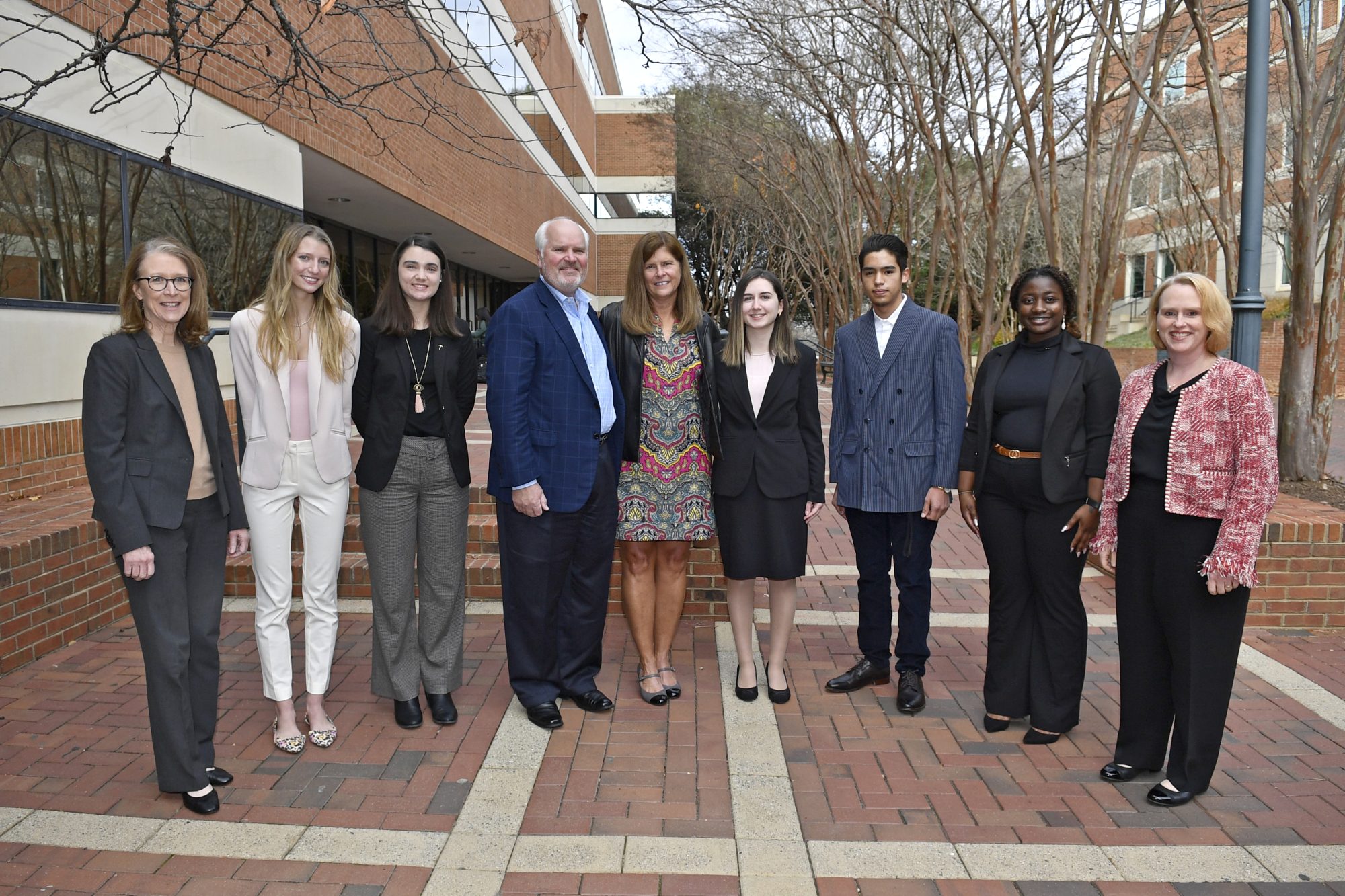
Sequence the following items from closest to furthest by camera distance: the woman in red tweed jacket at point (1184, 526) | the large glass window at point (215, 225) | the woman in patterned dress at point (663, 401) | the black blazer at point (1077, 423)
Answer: the woman in red tweed jacket at point (1184, 526)
the black blazer at point (1077, 423)
the woman in patterned dress at point (663, 401)
the large glass window at point (215, 225)

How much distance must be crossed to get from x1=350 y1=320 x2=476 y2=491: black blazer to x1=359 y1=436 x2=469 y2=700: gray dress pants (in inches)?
2.3

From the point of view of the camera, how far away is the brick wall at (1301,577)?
5.38 metres

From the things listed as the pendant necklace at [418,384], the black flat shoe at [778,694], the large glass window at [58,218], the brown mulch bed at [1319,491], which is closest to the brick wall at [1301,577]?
the brown mulch bed at [1319,491]

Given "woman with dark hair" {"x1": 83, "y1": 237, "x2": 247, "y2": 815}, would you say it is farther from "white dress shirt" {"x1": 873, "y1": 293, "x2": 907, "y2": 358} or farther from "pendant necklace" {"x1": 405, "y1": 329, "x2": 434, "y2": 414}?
"white dress shirt" {"x1": 873, "y1": 293, "x2": 907, "y2": 358}

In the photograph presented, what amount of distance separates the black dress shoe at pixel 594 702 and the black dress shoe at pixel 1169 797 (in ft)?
7.14

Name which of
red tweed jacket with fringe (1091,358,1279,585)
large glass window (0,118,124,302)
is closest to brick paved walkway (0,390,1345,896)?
red tweed jacket with fringe (1091,358,1279,585)

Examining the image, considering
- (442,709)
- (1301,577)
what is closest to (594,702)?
(442,709)

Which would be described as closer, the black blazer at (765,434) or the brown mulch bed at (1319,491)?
the black blazer at (765,434)

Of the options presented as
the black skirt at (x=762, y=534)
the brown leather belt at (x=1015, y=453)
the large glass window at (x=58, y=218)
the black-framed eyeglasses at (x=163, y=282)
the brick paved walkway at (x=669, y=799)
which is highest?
the large glass window at (x=58, y=218)

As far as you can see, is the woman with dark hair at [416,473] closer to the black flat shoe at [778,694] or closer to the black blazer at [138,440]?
the black blazer at [138,440]

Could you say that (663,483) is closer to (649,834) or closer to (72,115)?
(649,834)

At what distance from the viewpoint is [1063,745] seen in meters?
3.94

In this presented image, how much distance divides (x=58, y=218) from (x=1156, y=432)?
676 centimetres

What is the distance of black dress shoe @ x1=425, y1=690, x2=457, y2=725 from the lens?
4.13 metres
